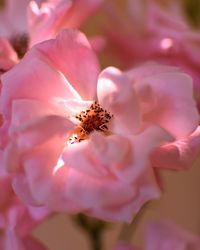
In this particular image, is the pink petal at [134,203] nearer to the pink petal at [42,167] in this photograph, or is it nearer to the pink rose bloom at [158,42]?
the pink petal at [42,167]

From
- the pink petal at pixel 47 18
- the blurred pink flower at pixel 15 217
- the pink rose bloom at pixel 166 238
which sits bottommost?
the pink rose bloom at pixel 166 238

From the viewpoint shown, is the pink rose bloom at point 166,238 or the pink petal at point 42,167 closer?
the pink petal at point 42,167

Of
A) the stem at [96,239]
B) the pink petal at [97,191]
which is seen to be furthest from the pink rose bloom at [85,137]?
the stem at [96,239]

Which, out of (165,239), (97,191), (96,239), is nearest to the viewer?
A: (97,191)

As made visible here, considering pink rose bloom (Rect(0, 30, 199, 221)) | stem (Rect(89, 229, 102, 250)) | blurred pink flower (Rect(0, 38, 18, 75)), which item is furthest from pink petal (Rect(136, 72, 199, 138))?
stem (Rect(89, 229, 102, 250))

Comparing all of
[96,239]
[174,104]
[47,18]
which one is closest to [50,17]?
[47,18]

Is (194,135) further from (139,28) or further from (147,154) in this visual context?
(139,28)

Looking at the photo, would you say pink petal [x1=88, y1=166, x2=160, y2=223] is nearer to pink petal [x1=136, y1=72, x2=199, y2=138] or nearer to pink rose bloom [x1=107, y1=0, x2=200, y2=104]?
pink petal [x1=136, y1=72, x2=199, y2=138]

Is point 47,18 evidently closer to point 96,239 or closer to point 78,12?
point 78,12
